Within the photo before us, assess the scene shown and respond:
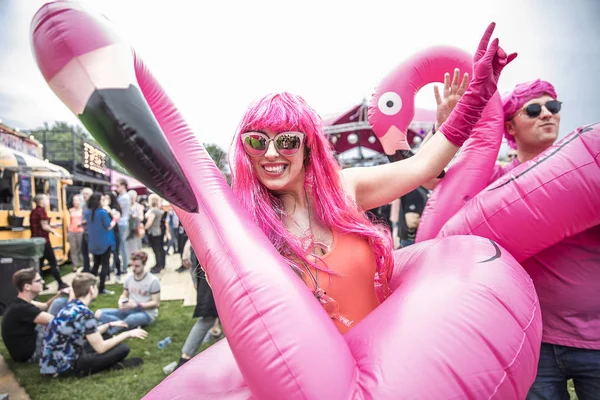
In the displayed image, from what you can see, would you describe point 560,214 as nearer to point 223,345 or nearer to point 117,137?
point 223,345

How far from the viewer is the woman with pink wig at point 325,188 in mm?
1195

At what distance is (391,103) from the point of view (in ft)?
6.52

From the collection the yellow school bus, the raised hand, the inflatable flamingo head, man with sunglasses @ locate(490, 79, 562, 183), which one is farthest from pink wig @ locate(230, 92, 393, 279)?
the yellow school bus

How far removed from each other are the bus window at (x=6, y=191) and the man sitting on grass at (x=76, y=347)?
12.1 ft

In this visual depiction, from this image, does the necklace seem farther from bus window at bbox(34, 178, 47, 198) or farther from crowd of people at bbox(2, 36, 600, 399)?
bus window at bbox(34, 178, 47, 198)

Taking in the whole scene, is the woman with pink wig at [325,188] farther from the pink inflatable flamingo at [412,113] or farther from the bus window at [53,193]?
the bus window at [53,193]

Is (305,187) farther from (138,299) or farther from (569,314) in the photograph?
(138,299)

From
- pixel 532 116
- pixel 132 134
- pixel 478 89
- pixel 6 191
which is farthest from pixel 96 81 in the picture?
pixel 6 191

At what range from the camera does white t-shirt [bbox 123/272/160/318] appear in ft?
14.8

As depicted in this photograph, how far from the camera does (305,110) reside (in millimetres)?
1315

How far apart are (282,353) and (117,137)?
0.57 m

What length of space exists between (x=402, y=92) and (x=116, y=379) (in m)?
3.20

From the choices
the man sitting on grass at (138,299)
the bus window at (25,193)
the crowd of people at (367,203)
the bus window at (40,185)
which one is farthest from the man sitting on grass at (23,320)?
the bus window at (40,185)

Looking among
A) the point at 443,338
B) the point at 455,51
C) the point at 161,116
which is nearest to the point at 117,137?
the point at 161,116
